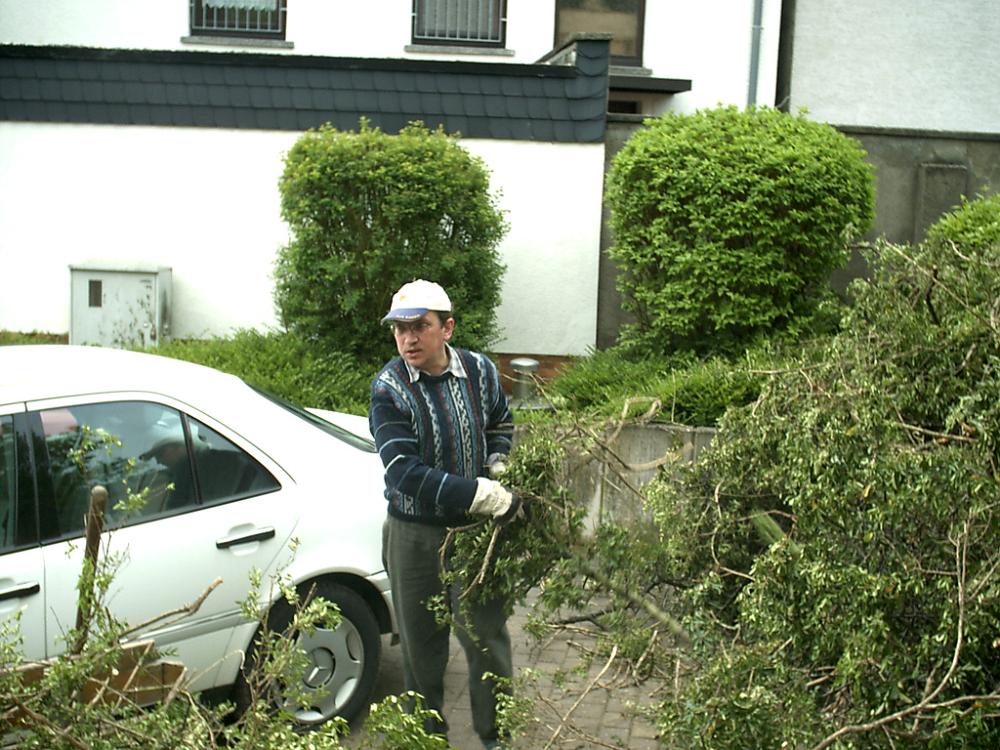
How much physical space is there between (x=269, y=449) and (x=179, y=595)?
2.49 ft

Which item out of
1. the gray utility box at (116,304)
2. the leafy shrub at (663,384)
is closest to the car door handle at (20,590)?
the leafy shrub at (663,384)

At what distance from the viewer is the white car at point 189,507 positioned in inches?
195

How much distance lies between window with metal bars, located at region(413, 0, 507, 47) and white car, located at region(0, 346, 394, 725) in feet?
30.3

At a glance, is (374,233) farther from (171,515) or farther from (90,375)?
(171,515)

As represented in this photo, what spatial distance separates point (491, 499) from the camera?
14.5 ft

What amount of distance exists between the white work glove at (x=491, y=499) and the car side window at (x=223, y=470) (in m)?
1.33

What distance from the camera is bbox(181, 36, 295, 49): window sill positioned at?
14125mm

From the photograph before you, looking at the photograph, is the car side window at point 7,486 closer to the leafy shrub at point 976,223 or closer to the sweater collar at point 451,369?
the sweater collar at point 451,369

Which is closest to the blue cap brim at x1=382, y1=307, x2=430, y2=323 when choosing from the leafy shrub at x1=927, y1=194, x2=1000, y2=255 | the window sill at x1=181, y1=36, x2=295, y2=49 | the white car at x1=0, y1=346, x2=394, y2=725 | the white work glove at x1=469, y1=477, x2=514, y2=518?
the white work glove at x1=469, y1=477, x2=514, y2=518

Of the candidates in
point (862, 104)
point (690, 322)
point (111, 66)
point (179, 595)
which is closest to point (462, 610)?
point (179, 595)

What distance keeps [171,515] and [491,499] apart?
1529 mm

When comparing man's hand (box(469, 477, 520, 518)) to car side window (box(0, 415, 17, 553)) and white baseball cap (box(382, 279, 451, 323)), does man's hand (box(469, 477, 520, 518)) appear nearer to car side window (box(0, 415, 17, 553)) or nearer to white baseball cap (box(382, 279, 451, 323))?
white baseball cap (box(382, 279, 451, 323))

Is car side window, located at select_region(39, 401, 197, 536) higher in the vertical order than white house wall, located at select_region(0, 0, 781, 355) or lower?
lower

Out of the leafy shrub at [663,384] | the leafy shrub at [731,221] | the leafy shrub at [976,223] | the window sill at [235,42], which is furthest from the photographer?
the window sill at [235,42]
